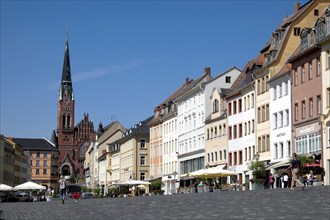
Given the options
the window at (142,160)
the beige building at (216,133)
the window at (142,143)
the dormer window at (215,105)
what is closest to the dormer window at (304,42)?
the beige building at (216,133)

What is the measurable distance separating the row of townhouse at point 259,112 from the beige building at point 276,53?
9 cm

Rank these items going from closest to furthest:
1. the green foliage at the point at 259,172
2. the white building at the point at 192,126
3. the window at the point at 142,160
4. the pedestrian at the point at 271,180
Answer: the pedestrian at the point at 271,180, the green foliage at the point at 259,172, the white building at the point at 192,126, the window at the point at 142,160

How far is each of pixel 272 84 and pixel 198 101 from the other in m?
27.2

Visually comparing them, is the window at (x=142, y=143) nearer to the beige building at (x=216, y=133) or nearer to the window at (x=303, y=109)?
the beige building at (x=216, y=133)

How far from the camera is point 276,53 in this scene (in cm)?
7431

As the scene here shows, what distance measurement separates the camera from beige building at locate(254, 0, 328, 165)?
72625mm

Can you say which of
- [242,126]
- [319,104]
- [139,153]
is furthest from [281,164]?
[139,153]

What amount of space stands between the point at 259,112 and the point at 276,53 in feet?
22.5

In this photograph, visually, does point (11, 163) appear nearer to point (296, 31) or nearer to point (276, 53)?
point (276, 53)

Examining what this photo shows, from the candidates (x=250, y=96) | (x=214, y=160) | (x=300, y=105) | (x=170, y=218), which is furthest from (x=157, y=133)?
(x=170, y=218)

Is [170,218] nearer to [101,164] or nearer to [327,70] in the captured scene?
[327,70]

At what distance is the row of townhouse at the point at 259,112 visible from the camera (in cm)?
6212

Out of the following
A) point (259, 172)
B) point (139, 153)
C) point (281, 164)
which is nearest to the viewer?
point (281, 164)

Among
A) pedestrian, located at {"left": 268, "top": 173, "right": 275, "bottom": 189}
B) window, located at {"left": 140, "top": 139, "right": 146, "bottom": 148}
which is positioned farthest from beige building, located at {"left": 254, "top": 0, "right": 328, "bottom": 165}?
window, located at {"left": 140, "top": 139, "right": 146, "bottom": 148}
